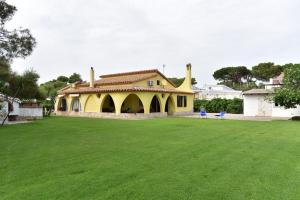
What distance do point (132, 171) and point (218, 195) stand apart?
251cm

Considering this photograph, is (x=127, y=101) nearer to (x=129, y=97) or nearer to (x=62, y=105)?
(x=129, y=97)

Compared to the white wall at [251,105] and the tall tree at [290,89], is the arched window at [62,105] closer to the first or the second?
the white wall at [251,105]

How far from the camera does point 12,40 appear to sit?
1700 centimetres

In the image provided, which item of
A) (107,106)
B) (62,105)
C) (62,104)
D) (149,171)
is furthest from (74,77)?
(149,171)

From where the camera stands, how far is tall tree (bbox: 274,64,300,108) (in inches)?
1008

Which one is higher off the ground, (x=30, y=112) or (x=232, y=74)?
(x=232, y=74)

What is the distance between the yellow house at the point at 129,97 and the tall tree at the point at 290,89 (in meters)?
12.4

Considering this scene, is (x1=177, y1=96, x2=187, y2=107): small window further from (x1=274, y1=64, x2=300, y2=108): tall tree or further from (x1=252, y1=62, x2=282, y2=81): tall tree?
(x1=252, y1=62, x2=282, y2=81): tall tree

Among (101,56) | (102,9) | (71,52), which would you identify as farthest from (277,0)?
(101,56)

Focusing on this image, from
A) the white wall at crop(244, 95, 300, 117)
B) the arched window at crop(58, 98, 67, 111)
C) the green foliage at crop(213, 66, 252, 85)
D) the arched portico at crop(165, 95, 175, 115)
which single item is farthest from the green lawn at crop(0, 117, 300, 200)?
the green foliage at crop(213, 66, 252, 85)

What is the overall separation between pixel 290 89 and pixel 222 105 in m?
14.2

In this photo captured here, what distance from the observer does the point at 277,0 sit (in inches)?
739

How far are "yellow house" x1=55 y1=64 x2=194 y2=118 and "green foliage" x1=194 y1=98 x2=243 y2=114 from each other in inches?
140

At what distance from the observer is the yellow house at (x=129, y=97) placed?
30531mm
